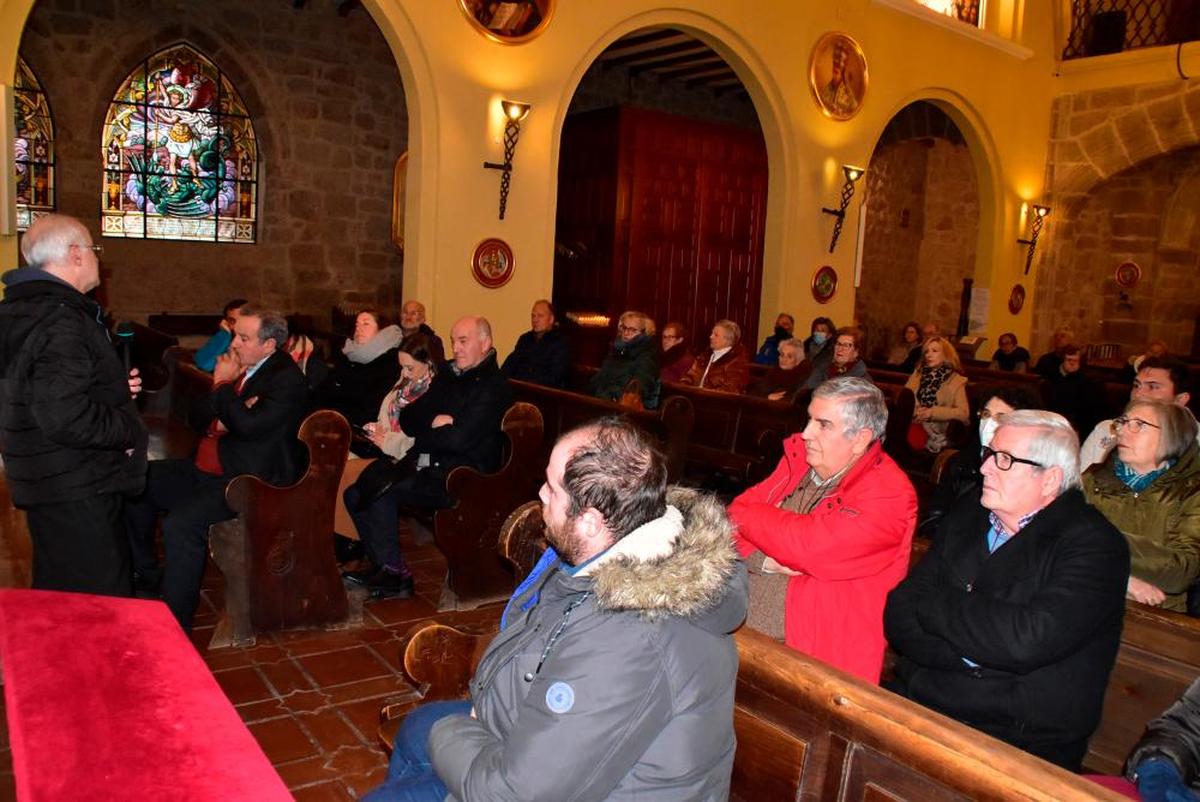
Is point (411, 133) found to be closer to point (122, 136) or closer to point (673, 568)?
point (122, 136)

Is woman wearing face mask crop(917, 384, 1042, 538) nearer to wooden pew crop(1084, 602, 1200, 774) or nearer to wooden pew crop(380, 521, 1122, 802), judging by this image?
wooden pew crop(1084, 602, 1200, 774)

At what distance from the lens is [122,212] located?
438 inches

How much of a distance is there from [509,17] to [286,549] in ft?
18.6

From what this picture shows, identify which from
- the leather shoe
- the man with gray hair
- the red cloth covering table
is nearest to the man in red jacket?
the man with gray hair

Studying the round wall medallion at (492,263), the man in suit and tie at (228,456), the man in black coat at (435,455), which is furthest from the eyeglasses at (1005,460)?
the round wall medallion at (492,263)

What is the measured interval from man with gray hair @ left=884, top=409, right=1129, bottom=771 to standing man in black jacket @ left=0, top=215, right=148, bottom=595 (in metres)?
2.65

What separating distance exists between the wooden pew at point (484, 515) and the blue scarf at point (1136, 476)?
8.77ft

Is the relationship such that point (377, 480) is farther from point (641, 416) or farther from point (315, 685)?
point (641, 416)

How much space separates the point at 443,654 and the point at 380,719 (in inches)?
12.5

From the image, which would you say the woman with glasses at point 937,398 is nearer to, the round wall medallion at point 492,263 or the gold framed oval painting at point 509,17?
the round wall medallion at point 492,263

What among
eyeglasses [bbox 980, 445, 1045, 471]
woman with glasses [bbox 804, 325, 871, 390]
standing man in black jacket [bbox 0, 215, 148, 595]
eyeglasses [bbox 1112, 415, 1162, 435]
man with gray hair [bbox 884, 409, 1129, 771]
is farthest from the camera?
woman with glasses [bbox 804, 325, 871, 390]

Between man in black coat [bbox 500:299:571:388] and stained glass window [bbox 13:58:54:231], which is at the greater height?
stained glass window [bbox 13:58:54:231]

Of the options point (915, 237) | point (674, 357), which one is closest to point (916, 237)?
point (915, 237)

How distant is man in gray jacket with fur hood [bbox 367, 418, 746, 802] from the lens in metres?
1.66
